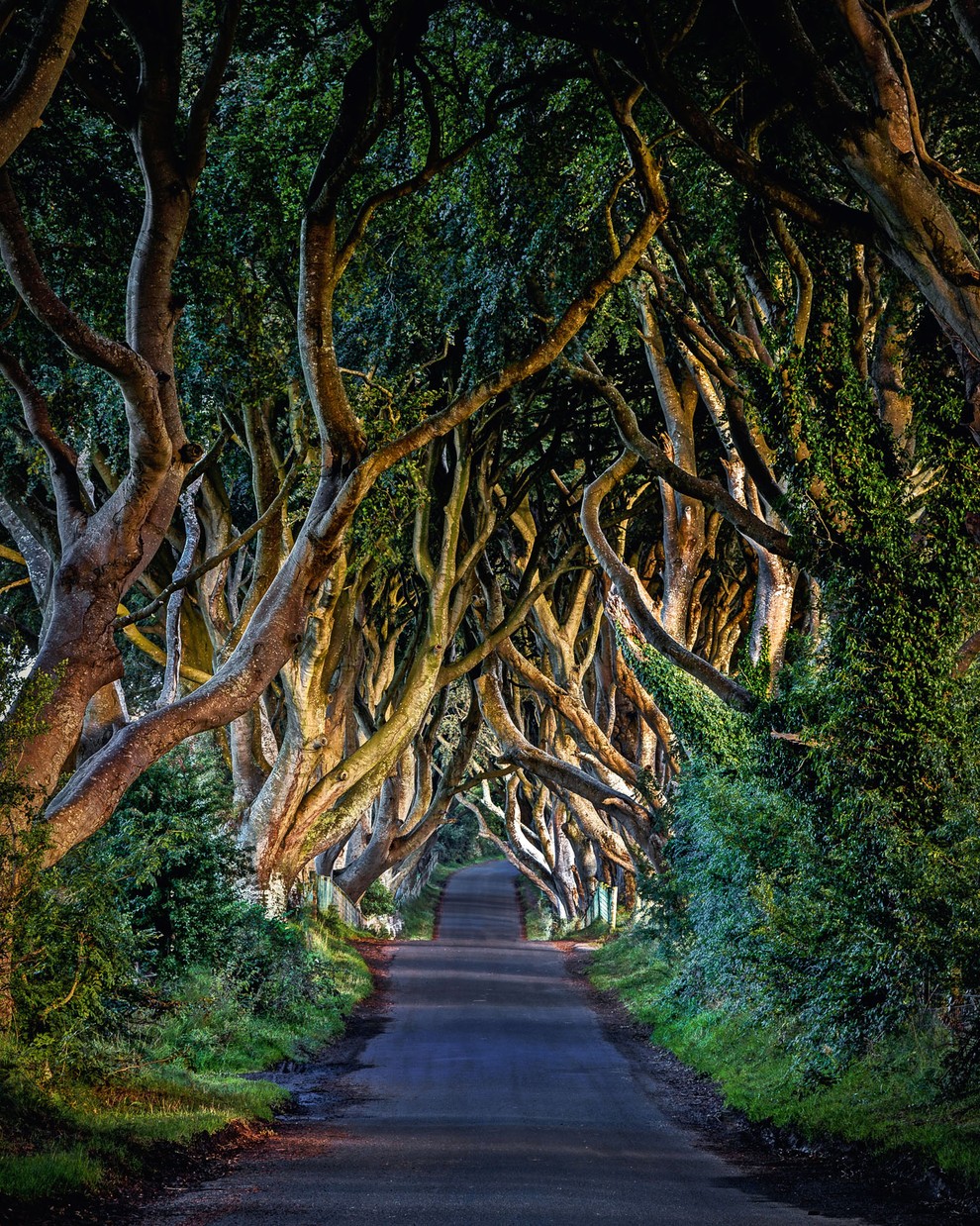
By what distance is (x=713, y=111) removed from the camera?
39.2ft

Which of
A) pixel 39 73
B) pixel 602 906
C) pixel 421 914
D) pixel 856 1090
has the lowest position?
pixel 421 914

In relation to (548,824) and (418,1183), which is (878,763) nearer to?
A: (418,1183)

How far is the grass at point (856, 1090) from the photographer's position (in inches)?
336

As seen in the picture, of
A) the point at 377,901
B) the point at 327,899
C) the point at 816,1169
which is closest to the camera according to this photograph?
the point at 816,1169

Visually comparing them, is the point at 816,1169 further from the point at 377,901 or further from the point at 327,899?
the point at 377,901

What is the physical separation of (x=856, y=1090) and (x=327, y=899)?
63.5 feet

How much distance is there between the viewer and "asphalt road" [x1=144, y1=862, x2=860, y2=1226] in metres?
7.38

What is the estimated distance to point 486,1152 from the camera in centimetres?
932

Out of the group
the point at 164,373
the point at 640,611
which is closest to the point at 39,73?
the point at 164,373

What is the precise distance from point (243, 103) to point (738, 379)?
6.30m

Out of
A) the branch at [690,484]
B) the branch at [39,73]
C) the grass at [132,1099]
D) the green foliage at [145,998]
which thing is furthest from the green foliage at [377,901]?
the branch at [39,73]

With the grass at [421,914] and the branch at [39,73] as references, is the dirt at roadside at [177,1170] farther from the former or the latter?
the grass at [421,914]

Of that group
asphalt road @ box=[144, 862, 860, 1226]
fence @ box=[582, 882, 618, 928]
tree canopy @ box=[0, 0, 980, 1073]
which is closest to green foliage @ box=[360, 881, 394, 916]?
fence @ box=[582, 882, 618, 928]

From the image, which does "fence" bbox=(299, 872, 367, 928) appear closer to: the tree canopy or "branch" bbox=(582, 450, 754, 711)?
the tree canopy
